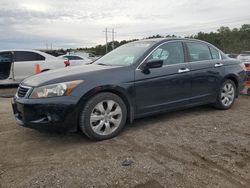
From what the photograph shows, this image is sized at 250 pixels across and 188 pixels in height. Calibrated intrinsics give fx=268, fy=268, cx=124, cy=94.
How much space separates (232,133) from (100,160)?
217 cm

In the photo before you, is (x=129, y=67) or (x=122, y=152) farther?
(x=129, y=67)

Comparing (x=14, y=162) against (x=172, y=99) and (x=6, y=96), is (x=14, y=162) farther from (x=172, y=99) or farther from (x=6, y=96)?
(x=6, y=96)

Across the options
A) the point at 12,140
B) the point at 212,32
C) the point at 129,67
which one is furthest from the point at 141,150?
the point at 212,32

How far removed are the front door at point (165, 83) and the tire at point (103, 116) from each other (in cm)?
38

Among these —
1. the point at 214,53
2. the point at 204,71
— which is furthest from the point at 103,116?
the point at 214,53

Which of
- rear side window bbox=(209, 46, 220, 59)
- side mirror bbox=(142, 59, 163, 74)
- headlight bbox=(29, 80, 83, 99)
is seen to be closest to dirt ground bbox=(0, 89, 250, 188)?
headlight bbox=(29, 80, 83, 99)

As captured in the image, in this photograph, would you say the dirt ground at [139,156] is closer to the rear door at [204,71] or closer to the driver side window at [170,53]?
the rear door at [204,71]

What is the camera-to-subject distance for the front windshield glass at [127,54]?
4435 mm

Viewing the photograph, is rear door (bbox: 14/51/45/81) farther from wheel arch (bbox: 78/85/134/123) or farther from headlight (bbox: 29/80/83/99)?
wheel arch (bbox: 78/85/134/123)

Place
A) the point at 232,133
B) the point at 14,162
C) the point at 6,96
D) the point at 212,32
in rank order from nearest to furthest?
the point at 14,162, the point at 232,133, the point at 6,96, the point at 212,32

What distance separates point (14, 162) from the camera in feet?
10.5

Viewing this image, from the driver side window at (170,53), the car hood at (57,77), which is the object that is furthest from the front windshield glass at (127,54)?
the car hood at (57,77)

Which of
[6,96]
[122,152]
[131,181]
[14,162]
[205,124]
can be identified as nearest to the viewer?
[131,181]

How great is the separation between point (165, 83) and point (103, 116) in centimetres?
126
